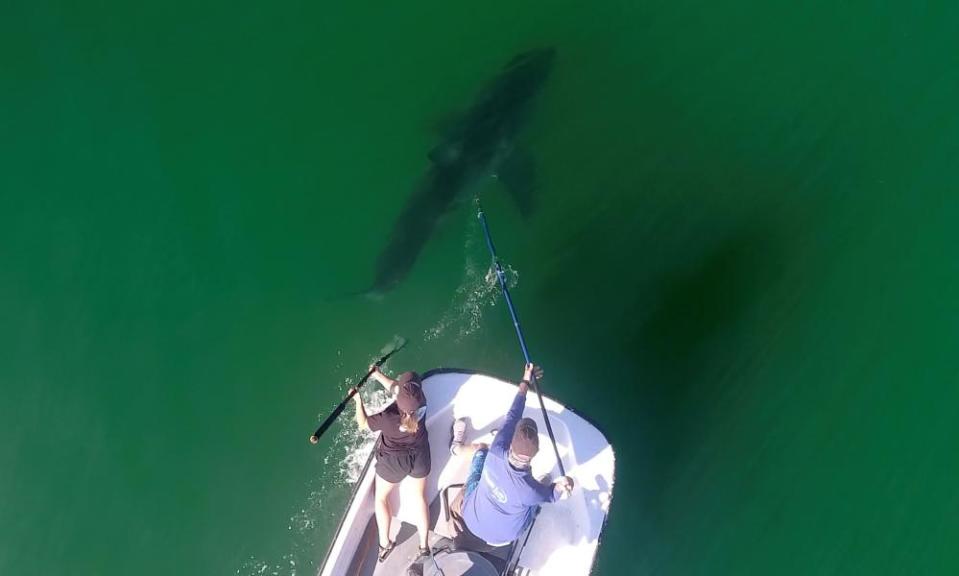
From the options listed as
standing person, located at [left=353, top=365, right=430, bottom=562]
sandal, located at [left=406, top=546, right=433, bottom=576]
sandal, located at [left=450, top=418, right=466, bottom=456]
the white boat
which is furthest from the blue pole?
sandal, located at [left=406, top=546, right=433, bottom=576]

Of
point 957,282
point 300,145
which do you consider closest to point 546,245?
point 300,145

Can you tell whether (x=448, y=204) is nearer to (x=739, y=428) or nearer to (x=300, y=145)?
(x=300, y=145)

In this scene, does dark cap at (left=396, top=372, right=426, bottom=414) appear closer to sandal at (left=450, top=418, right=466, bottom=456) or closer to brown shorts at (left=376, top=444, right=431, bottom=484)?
brown shorts at (left=376, top=444, right=431, bottom=484)

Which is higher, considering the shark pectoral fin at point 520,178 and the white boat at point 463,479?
the shark pectoral fin at point 520,178

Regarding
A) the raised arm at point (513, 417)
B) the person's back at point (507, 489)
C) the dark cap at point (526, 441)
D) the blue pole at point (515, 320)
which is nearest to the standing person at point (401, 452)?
the person's back at point (507, 489)

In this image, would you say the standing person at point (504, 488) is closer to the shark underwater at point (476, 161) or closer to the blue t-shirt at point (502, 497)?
the blue t-shirt at point (502, 497)

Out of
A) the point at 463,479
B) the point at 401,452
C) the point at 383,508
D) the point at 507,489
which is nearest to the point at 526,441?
the point at 507,489
